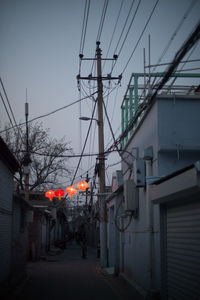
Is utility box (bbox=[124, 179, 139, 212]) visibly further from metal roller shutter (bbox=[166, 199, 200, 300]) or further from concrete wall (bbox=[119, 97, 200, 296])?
metal roller shutter (bbox=[166, 199, 200, 300])

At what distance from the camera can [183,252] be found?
7.13 m

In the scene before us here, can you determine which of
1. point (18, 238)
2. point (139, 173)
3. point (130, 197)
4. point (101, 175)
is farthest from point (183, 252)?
point (101, 175)

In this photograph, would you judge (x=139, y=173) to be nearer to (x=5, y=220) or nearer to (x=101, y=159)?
(x=5, y=220)

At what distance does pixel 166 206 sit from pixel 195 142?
8.90 feet

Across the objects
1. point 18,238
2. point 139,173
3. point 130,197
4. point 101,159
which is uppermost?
point 101,159

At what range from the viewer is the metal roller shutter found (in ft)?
21.5

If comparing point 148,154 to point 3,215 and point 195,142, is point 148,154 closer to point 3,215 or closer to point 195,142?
point 195,142

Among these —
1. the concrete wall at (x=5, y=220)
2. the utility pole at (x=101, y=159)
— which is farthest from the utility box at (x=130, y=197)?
the utility pole at (x=101, y=159)

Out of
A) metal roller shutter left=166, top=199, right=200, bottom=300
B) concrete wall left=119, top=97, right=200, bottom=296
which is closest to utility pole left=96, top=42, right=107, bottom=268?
concrete wall left=119, top=97, right=200, bottom=296

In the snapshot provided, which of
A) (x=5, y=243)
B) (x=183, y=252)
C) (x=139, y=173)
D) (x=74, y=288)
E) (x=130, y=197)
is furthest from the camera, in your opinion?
(x=74, y=288)

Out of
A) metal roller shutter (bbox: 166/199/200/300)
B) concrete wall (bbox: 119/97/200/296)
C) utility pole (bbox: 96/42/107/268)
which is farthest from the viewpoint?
utility pole (bbox: 96/42/107/268)

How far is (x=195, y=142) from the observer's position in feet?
33.4

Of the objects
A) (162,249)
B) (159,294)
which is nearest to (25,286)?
(159,294)

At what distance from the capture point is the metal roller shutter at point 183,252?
6559 mm
